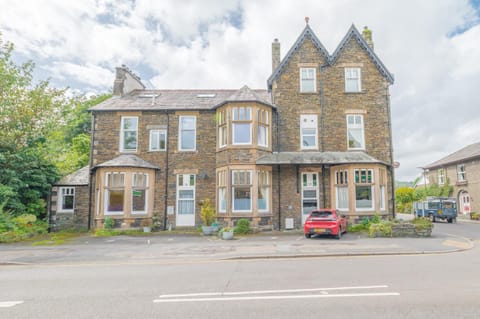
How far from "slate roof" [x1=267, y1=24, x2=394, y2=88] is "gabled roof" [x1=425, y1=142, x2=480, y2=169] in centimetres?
1932

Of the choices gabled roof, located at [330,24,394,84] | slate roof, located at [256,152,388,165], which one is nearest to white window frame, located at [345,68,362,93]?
gabled roof, located at [330,24,394,84]

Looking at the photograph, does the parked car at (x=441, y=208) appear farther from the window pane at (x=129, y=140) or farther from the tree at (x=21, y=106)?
the tree at (x=21, y=106)

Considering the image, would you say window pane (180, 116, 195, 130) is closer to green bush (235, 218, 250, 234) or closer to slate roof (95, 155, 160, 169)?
slate roof (95, 155, 160, 169)

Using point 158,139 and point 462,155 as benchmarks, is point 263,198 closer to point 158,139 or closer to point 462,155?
point 158,139

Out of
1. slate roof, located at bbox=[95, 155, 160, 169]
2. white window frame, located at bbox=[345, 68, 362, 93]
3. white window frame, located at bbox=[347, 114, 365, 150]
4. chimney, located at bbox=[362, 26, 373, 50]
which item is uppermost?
chimney, located at bbox=[362, 26, 373, 50]

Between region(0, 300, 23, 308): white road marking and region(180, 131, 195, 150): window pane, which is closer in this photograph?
region(0, 300, 23, 308): white road marking

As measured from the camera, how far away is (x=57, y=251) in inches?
500

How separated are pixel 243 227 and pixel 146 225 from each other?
5.89 m

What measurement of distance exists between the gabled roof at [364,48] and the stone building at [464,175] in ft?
62.2

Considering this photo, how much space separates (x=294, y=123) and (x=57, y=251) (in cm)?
1433

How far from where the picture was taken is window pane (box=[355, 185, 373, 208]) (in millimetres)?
18469

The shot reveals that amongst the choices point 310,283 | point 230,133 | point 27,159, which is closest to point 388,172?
point 230,133

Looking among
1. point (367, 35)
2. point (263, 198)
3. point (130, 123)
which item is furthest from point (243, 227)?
point (367, 35)

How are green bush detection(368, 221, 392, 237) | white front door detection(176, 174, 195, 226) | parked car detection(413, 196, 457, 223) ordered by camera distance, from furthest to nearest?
parked car detection(413, 196, 457, 223) → white front door detection(176, 174, 195, 226) → green bush detection(368, 221, 392, 237)
